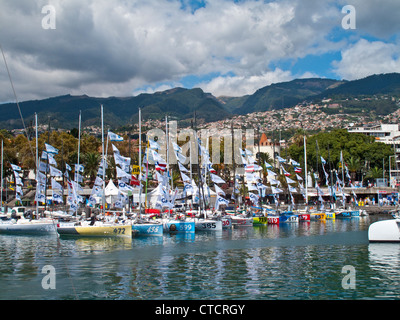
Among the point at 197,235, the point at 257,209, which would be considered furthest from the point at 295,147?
the point at 197,235

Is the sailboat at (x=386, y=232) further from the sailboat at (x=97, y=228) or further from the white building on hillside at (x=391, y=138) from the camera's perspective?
the white building on hillside at (x=391, y=138)

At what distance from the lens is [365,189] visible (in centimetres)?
8469

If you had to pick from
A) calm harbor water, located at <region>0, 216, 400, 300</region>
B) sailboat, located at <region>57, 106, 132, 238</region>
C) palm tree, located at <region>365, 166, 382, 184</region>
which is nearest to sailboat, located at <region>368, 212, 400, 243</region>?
calm harbor water, located at <region>0, 216, 400, 300</region>

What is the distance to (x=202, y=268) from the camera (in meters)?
21.7

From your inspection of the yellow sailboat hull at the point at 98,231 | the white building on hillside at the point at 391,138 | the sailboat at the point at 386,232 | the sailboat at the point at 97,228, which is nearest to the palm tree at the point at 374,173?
the white building on hillside at the point at 391,138

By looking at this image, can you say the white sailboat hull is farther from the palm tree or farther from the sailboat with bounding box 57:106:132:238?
the palm tree

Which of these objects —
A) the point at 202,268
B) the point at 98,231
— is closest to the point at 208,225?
the point at 98,231

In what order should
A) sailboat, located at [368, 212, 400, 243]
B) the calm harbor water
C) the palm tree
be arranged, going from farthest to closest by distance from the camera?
the palm tree
sailboat, located at [368, 212, 400, 243]
the calm harbor water

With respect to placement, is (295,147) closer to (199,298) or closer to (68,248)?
(68,248)

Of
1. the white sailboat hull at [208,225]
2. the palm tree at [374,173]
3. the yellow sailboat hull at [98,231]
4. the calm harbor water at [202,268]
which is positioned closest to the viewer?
the calm harbor water at [202,268]

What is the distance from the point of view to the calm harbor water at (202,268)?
16594 millimetres

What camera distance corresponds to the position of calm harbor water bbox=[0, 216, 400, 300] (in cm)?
1659

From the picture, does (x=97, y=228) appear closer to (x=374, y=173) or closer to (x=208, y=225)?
(x=208, y=225)
